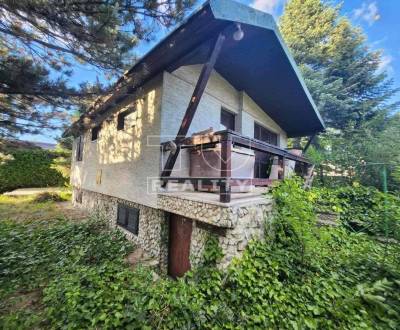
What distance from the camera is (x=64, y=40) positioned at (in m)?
3.36

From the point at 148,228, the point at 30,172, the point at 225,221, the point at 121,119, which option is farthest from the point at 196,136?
the point at 30,172

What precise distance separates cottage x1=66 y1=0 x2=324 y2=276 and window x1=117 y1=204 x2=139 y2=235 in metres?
0.03

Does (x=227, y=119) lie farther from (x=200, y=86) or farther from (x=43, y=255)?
(x=43, y=255)

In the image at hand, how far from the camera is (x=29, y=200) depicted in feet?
36.6

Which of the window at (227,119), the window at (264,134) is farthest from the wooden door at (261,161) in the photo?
the window at (227,119)

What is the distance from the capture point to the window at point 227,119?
6.47 metres

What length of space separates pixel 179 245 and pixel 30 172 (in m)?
16.4

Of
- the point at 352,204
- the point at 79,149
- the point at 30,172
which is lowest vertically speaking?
the point at 352,204

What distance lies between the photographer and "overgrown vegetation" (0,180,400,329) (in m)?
2.37

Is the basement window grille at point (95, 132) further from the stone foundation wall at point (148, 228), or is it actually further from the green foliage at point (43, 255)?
the green foliage at point (43, 255)

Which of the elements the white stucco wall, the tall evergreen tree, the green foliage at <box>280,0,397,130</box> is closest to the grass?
the tall evergreen tree

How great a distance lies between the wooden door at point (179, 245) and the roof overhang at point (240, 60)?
3360 mm

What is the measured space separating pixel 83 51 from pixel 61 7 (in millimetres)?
732

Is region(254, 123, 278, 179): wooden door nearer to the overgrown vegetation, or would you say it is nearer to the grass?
the overgrown vegetation
